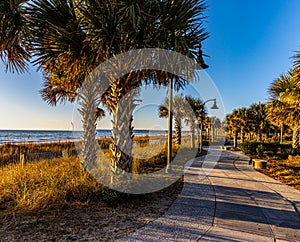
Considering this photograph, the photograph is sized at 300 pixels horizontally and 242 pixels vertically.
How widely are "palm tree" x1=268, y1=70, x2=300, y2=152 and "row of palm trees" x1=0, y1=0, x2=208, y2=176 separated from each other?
37.7 ft

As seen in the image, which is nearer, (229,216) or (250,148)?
(229,216)

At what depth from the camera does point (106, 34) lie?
162 inches

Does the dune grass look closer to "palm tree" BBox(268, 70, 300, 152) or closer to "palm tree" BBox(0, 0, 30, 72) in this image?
"palm tree" BBox(0, 0, 30, 72)

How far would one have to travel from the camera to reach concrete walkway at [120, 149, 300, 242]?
10.3ft

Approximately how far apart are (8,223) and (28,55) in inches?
169

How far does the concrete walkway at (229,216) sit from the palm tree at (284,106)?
9.48 metres

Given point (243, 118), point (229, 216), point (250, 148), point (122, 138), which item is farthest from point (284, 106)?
point (122, 138)

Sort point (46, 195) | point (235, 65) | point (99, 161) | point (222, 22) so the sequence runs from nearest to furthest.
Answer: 1. point (46, 195)
2. point (99, 161)
3. point (222, 22)
4. point (235, 65)

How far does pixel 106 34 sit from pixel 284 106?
49.2 feet

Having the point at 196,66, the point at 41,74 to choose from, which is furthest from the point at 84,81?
the point at 196,66

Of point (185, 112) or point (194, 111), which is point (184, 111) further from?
point (194, 111)

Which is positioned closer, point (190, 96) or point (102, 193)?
point (102, 193)

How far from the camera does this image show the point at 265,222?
12.0 feet

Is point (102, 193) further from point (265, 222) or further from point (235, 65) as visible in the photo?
point (235, 65)
